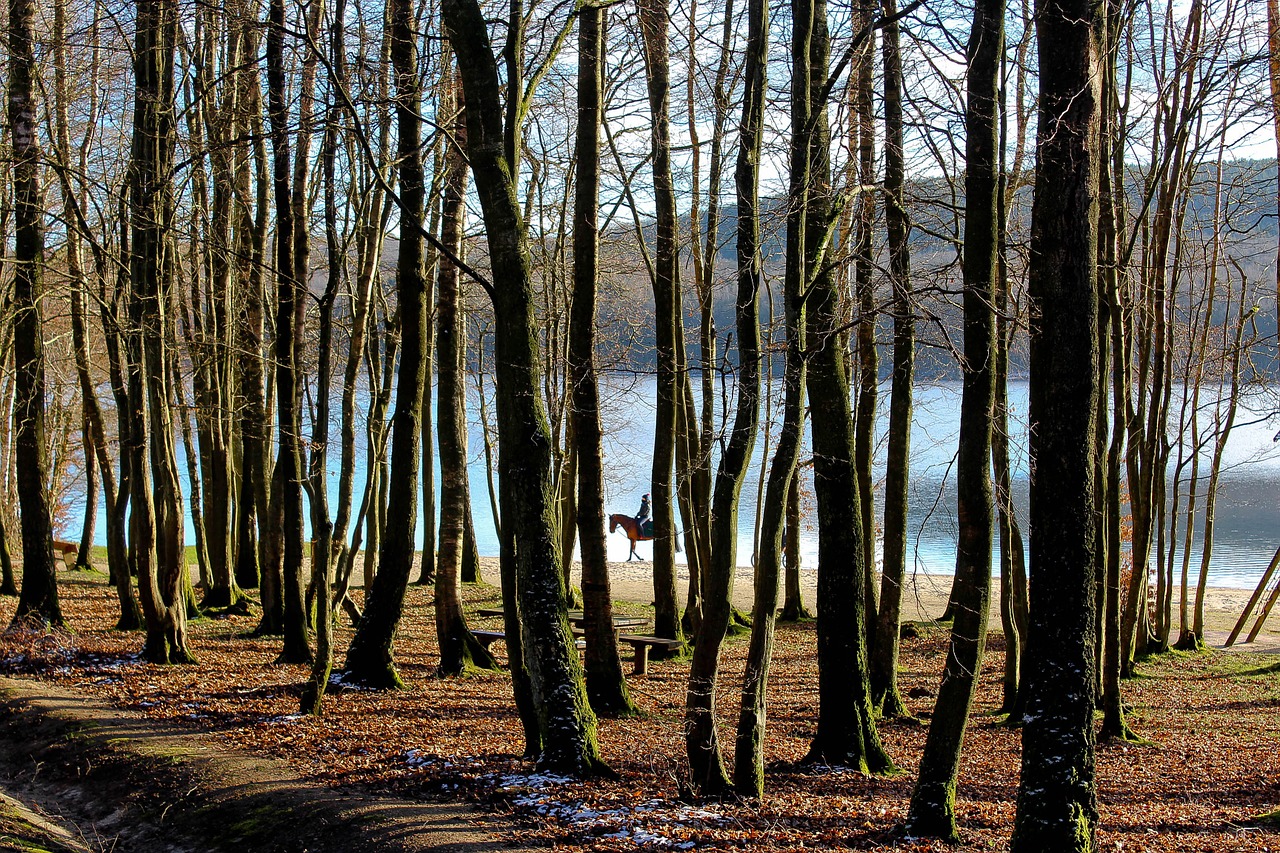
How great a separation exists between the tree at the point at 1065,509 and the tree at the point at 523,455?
2983 millimetres

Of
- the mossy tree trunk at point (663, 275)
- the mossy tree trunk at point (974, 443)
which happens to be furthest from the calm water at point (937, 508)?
the mossy tree trunk at point (974, 443)

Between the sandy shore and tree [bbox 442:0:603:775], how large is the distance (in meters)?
9.37

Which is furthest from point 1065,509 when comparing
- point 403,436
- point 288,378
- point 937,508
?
point 937,508

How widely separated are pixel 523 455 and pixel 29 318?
30.0ft

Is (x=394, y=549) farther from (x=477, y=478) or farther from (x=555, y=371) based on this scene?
(x=477, y=478)

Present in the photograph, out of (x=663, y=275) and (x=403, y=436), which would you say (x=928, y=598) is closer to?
(x=663, y=275)

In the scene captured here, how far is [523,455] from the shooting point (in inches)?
267

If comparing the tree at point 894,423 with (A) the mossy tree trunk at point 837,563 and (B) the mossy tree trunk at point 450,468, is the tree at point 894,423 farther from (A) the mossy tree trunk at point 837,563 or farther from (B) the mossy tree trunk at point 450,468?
(B) the mossy tree trunk at point 450,468

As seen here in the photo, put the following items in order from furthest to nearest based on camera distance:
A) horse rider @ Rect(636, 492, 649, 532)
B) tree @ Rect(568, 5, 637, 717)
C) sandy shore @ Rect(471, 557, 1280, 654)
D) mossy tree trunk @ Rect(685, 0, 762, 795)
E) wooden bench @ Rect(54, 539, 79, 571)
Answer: horse rider @ Rect(636, 492, 649, 532)
wooden bench @ Rect(54, 539, 79, 571)
sandy shore @ Rect(471, 557, 1280, 654)
tree @ Rect(568, 5, 637, 717)
mossy tree trunk @ Rect(685, 0, 762, 795)

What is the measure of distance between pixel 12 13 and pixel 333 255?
491cm

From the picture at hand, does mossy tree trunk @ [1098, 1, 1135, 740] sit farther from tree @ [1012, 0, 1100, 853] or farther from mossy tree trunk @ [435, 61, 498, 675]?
mossy tree trunk @ [435, 61, 498, 675]

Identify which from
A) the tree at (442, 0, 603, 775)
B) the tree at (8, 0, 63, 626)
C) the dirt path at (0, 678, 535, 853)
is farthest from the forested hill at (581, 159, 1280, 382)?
the tree at (8, 0, 63, 626)

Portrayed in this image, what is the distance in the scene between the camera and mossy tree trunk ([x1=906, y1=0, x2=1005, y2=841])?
5.91 metres

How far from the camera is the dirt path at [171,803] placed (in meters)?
5.75
